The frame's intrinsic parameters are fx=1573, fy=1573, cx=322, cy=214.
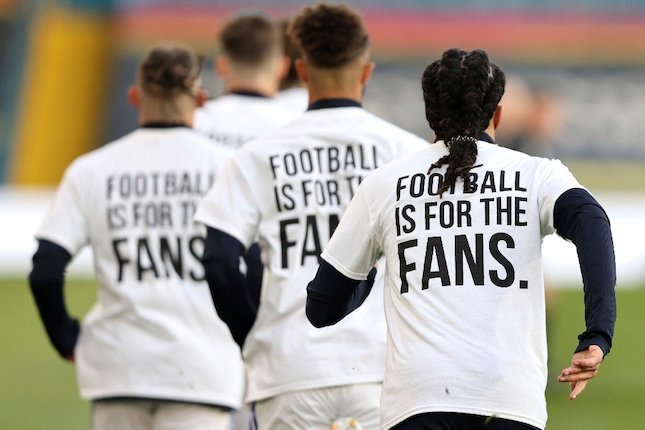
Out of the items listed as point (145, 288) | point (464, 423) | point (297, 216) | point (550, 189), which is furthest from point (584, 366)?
point (145, 288)

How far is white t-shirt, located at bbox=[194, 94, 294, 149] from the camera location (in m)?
7.57

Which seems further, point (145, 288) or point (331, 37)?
point (145, 288)

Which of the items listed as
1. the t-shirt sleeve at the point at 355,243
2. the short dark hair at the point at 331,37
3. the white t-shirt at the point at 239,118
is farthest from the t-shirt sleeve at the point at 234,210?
the white t-shirt at the point at 239,118

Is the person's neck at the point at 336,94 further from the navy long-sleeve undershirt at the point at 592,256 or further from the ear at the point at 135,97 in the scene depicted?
the navy long-sleeve undershirt at the point at 592,256

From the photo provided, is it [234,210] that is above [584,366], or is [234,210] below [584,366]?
above

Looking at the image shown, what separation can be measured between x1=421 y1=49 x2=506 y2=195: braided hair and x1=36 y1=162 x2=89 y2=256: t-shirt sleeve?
2.15 m

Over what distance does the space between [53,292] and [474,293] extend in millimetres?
2444

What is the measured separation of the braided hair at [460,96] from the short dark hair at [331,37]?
110 centimetres

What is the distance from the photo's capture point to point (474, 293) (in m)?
4.49

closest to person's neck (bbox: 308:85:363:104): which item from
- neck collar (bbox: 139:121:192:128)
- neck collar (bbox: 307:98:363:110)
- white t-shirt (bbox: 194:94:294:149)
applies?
Result: neck collar (bbox: 307:98:363:110)

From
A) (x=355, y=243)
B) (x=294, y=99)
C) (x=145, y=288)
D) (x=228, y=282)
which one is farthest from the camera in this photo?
(x=294, y=99)

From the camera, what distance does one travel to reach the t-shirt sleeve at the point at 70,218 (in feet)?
21.0

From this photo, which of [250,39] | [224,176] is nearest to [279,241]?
[224,176]

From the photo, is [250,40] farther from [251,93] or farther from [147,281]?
[147,281]
